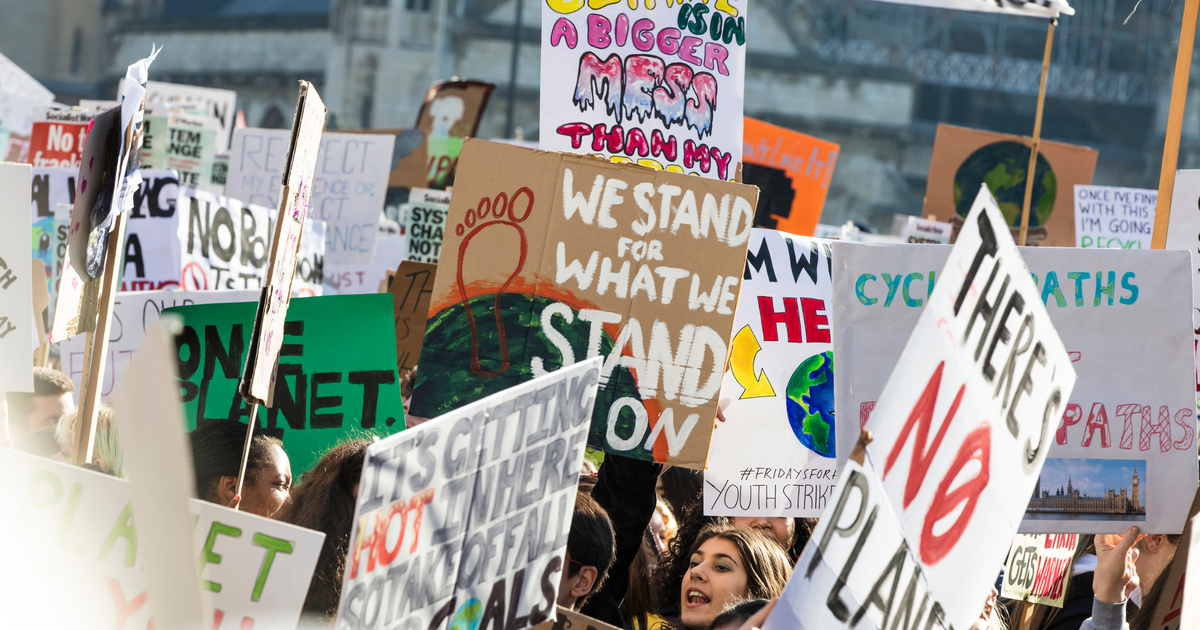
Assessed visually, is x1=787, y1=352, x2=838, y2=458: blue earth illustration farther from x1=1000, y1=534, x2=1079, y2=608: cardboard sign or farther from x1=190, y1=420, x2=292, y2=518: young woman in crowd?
x1=190, y1=420, x2=292, y2=518: young woman in crowd

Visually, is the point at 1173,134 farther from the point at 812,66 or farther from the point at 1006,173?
the point at 812,66

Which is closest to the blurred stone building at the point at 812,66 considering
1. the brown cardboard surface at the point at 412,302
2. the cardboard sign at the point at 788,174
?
the cardboard sign at the point at 788,174

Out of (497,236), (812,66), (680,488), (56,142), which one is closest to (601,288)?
(497,236)

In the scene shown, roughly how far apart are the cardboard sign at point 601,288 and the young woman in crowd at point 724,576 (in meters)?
0.25

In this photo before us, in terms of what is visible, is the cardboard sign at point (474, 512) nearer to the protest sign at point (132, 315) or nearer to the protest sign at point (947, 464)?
the protest sign at point (947, 464)

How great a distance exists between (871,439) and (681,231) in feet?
4.04

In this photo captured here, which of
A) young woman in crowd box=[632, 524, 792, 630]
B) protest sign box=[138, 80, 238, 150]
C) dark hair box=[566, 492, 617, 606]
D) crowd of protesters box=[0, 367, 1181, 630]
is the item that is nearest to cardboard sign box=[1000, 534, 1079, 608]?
crowd of protesters box=[0, 367, 1181, 630]

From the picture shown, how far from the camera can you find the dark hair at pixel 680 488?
11.8 feet

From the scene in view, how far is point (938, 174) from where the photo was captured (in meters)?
7.99

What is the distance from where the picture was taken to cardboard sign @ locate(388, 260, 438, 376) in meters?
4.65

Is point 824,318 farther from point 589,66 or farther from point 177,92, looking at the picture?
point 177,92

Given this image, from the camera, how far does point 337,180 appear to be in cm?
694

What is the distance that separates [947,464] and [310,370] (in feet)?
5.97

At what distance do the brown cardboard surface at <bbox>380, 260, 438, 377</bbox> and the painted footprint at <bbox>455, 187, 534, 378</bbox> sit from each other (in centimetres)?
182
